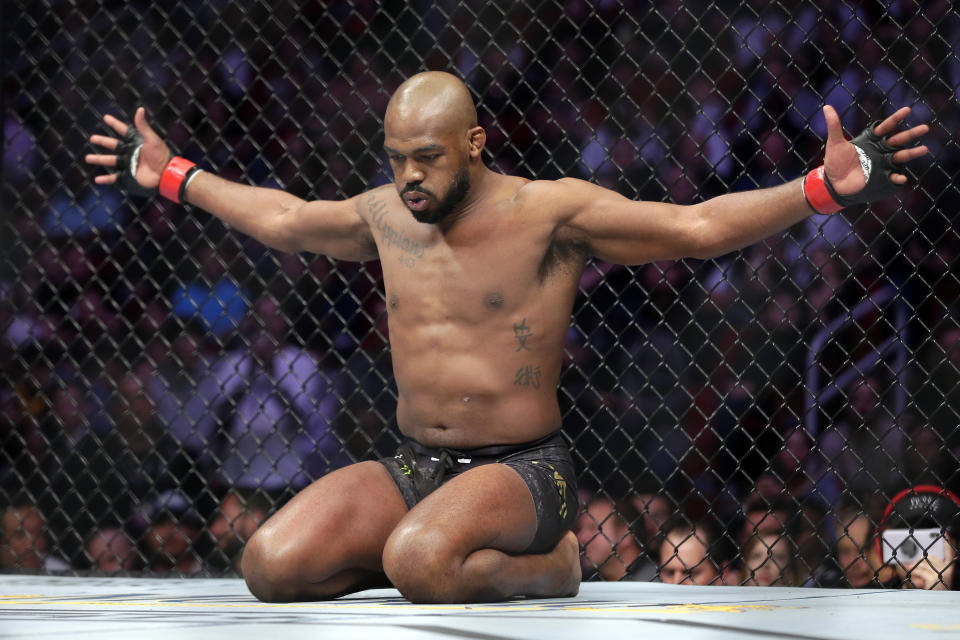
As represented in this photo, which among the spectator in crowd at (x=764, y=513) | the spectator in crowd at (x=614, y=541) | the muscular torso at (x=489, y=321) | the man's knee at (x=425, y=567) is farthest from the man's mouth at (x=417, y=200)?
the spectator in crowd at (x=764, y=513)

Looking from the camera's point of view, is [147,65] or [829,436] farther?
[147,65]

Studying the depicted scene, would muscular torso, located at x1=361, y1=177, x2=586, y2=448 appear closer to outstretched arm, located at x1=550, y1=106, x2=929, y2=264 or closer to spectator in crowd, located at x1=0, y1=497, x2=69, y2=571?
outstretched arm, located at x1=550, y1=106, x2=929, y2=264

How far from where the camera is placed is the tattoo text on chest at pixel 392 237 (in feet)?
7.22

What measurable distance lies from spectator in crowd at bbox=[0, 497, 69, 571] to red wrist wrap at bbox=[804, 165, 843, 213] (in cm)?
237

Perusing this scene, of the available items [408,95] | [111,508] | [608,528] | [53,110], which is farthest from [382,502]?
[53,110]

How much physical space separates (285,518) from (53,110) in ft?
6.92

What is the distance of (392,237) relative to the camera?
2.23 m

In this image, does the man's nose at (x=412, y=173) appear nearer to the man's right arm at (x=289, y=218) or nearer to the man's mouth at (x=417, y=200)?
the man's mouth at (x=417, y=200)

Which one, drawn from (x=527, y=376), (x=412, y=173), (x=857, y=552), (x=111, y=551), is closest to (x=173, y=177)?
(x=412, y=173)

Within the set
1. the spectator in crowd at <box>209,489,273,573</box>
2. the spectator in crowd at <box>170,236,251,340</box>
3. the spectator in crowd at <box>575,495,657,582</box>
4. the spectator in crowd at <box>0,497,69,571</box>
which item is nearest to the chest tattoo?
the spectator in crowd at <box>575,495,657,582</box>

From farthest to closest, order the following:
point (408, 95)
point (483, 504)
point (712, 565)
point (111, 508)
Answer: point (111, 508) < point (712, 565) < point (408, 95) < point (483, 504)

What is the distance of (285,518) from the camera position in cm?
204

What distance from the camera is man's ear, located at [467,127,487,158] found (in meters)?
2.12

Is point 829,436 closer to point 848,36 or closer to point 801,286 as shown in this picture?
point 801,286
